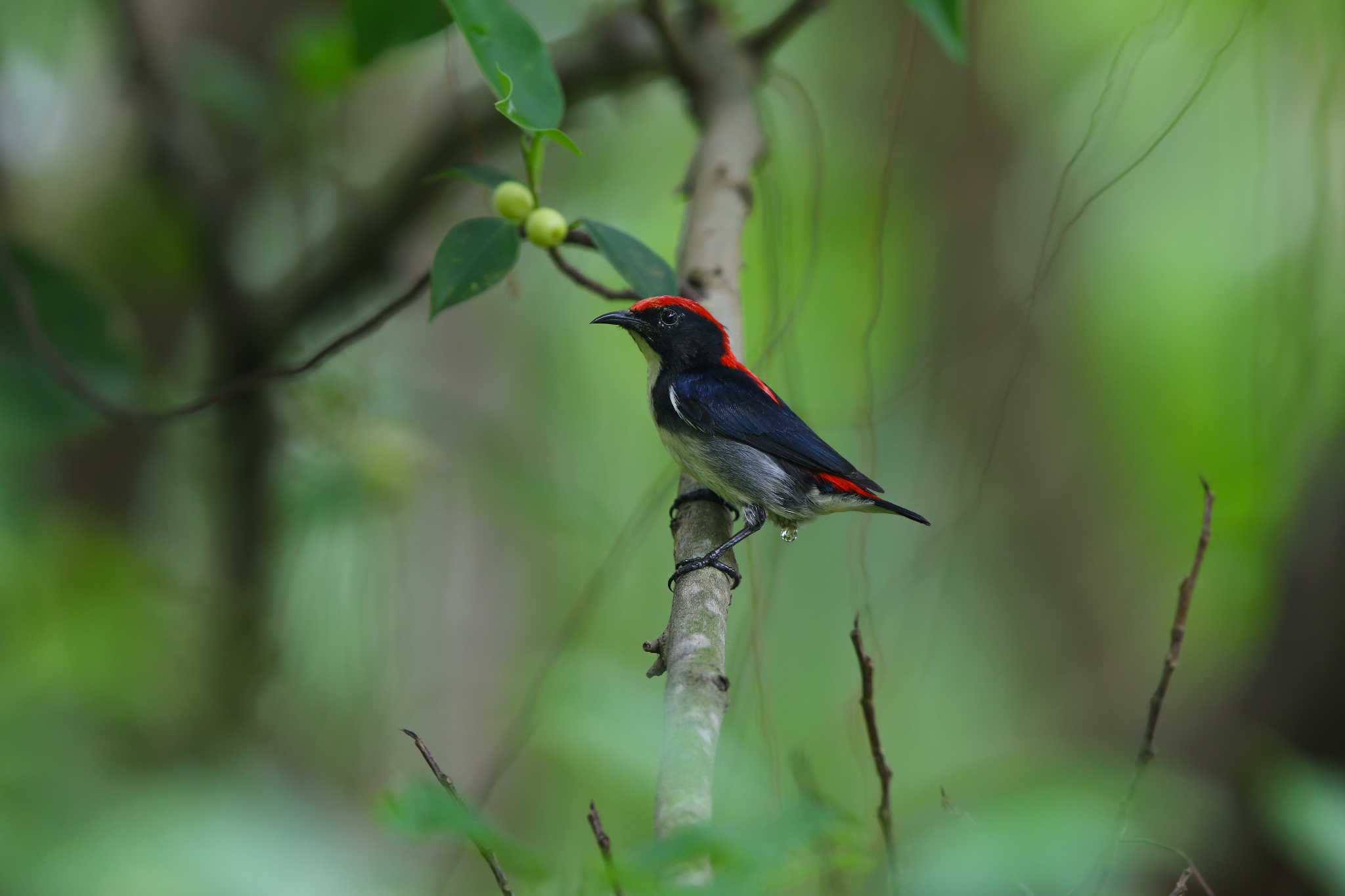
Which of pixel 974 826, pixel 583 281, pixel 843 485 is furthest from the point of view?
pixel 843 485

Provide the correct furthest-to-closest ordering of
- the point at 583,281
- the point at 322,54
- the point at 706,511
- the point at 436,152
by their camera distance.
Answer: the point at 436,152, the point at 322,54, the point at 706,511, the point at 583,281

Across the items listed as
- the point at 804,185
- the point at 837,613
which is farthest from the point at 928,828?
the point at 837,613

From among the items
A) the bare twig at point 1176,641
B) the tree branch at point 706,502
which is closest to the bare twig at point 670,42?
the tree branch at point 706,502

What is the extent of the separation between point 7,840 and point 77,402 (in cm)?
175

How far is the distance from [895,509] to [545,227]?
125 cm

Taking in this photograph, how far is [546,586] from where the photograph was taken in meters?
6.39

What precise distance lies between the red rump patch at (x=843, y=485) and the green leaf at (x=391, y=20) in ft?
4.81

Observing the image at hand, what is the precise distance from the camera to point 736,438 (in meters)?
2.84

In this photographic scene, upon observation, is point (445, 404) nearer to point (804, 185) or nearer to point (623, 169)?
point (623, 169)

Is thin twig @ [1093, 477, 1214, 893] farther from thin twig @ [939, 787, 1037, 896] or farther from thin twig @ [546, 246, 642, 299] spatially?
thin twig @ [546, 246, 642, 299]

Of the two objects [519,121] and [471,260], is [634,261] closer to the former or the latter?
[471,260]

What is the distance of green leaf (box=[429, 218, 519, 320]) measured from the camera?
2031 mm

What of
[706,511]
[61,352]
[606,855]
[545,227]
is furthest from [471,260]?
[61,352]

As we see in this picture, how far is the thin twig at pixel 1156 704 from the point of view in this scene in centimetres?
128
